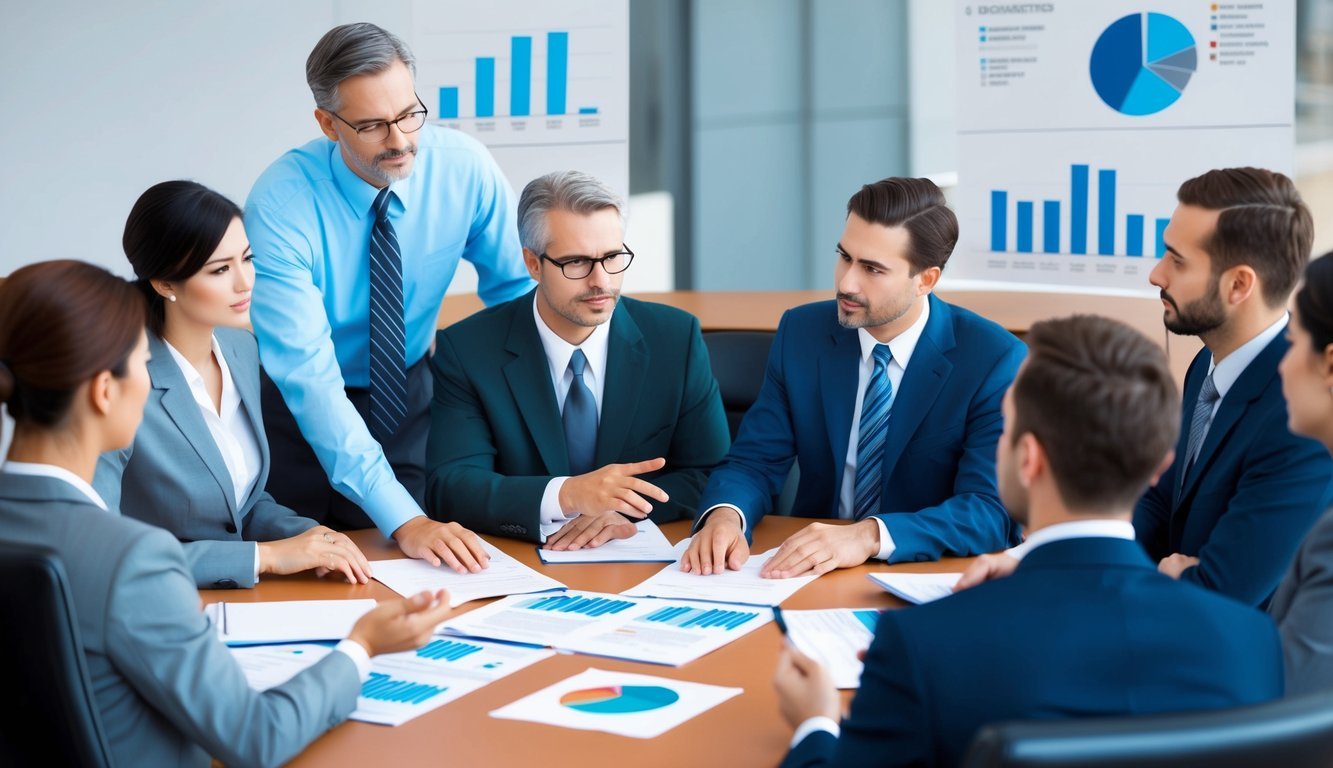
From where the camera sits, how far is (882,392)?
9.16 feet

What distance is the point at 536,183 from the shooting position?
2912 millimetres

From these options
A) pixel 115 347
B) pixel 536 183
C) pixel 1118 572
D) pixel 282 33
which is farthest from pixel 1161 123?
pixel 282 33

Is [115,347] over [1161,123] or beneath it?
beneath

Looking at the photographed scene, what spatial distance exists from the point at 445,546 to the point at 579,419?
0.57 meters

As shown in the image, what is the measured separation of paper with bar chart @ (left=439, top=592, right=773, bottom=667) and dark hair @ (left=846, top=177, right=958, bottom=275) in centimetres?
107

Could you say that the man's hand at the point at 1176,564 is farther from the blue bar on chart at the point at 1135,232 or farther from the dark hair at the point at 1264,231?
the blue bar on chart at the point at 1135,232

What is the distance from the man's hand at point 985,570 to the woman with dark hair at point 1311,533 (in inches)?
16.1

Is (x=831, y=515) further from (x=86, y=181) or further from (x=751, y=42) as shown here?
(x=86, y=181)

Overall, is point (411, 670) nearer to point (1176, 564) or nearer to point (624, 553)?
point (624, 553)

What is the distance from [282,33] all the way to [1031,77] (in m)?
3.53

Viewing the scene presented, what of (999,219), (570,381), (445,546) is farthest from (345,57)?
(999,219)

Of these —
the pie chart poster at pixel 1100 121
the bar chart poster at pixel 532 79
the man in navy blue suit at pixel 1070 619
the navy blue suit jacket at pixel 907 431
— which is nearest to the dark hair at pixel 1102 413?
the man in navy blue suit at pixel 1070 619

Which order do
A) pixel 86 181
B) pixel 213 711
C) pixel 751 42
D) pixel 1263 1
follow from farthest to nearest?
pixel 751 42
pixel 86 181
pixel 1263 1
pixel 213 711

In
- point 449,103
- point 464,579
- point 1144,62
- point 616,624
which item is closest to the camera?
point 616,624
